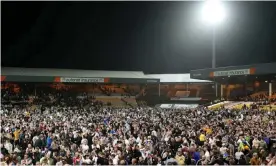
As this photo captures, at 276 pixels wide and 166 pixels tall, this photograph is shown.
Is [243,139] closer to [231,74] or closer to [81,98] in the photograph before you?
[231,74]

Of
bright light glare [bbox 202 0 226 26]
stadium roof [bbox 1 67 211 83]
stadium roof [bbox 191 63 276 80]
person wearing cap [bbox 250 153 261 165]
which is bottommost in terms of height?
person wearing cap [bbox 250 153 261 165]

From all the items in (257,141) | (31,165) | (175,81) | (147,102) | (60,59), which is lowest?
(31,165)

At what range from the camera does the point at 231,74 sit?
28.8 metres

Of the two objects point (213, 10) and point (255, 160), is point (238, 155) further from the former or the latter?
point (213, 10)

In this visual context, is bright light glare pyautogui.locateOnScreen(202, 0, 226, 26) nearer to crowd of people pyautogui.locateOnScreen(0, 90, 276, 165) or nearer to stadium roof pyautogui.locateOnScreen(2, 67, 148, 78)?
stadium roof pyautogui.locateOnScreen(2, 67, 148, 78)

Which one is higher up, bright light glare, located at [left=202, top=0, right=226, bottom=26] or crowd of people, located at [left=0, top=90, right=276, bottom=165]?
bright light glare, located at [left=202, top=0, right=226, bottom=26]

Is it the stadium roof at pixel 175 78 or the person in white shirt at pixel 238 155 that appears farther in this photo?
the stadium roof at pixel 175 78

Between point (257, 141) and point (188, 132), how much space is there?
334 centimetres

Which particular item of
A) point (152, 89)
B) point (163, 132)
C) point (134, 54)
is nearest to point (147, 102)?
point (152, 89)

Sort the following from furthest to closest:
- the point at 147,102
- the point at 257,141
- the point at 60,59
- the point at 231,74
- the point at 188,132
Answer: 1. the point at 60,59
2. the point at 147,102
3. the point at 231,74
4. the point at 188,132
5. the point at 257,141

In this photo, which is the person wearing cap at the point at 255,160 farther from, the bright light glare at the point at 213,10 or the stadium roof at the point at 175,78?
the stadium roof at the point at 175,78

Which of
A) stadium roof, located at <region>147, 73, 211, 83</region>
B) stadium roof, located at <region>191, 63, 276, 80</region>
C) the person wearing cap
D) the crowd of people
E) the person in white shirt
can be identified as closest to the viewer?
the person wearing cap

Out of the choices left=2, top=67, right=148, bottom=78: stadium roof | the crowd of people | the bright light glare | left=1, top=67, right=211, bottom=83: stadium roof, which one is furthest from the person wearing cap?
left=2, top=67, right=148, bottom=78: stadium roof

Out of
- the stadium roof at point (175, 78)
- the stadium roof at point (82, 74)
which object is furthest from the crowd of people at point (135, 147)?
the stadium roof at point (175, 78)
